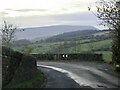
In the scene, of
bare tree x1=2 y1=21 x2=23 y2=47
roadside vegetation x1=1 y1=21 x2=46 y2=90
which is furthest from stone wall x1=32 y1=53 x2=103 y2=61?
roadside vegetation x1=1 y1=21 x2=46 y2=90

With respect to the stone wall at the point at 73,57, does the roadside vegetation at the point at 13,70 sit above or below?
above

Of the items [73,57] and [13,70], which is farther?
[73,57]

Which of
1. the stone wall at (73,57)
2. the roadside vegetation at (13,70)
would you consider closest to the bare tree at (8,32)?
the stone wall at (73,57)

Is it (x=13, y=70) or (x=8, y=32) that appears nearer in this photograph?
(x=13, y=70)

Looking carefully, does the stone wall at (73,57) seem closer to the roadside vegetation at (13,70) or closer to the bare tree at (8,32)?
the bare tree at (8,32)

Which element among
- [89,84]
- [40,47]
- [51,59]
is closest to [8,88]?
[89,84]

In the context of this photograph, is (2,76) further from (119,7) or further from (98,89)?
(119,7)

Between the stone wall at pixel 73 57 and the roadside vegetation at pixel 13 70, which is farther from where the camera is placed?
the stone wall at pixel 73 57

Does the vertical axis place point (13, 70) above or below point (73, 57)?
above

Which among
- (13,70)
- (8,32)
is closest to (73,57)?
(8,32)

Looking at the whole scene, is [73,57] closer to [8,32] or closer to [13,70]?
[8,32]

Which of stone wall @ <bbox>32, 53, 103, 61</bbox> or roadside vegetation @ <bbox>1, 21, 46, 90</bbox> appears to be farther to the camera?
stone wall @ <bbox>32, 53, 103, 61</bbox>

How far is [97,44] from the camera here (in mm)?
64938

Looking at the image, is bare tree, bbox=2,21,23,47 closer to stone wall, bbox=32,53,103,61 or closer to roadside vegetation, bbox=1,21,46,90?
stone wall, bbox=32,53,103,61
